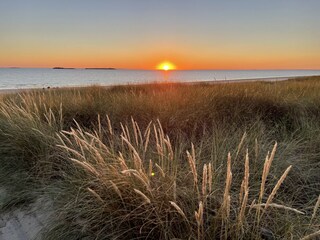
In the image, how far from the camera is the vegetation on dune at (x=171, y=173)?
5.81 ft

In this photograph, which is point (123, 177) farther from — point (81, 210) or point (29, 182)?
point (29, 182)

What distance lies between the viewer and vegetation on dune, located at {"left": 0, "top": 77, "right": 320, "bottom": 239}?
1.77 metres

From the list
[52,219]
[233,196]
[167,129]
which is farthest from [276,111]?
[52,219]

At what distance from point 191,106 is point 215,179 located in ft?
9.62

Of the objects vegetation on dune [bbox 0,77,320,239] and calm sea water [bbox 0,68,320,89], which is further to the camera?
calm sea water [bbox 0,68,320,89]

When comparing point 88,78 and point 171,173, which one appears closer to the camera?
point 171,173

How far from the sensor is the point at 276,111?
546cm

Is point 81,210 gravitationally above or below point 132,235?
above

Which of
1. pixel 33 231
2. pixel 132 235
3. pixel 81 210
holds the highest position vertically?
pixel 81 210

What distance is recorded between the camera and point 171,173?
2.17 meters

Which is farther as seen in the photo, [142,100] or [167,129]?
[142,100]

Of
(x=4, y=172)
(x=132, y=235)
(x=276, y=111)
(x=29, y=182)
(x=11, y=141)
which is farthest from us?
(x=276, y=111)

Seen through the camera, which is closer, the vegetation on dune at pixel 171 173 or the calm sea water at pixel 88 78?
the vegetation on dune at pixel 171 173

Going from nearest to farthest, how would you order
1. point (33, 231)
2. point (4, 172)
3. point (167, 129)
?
point (33, 231) < point (4, 172) < point (167, 129)
